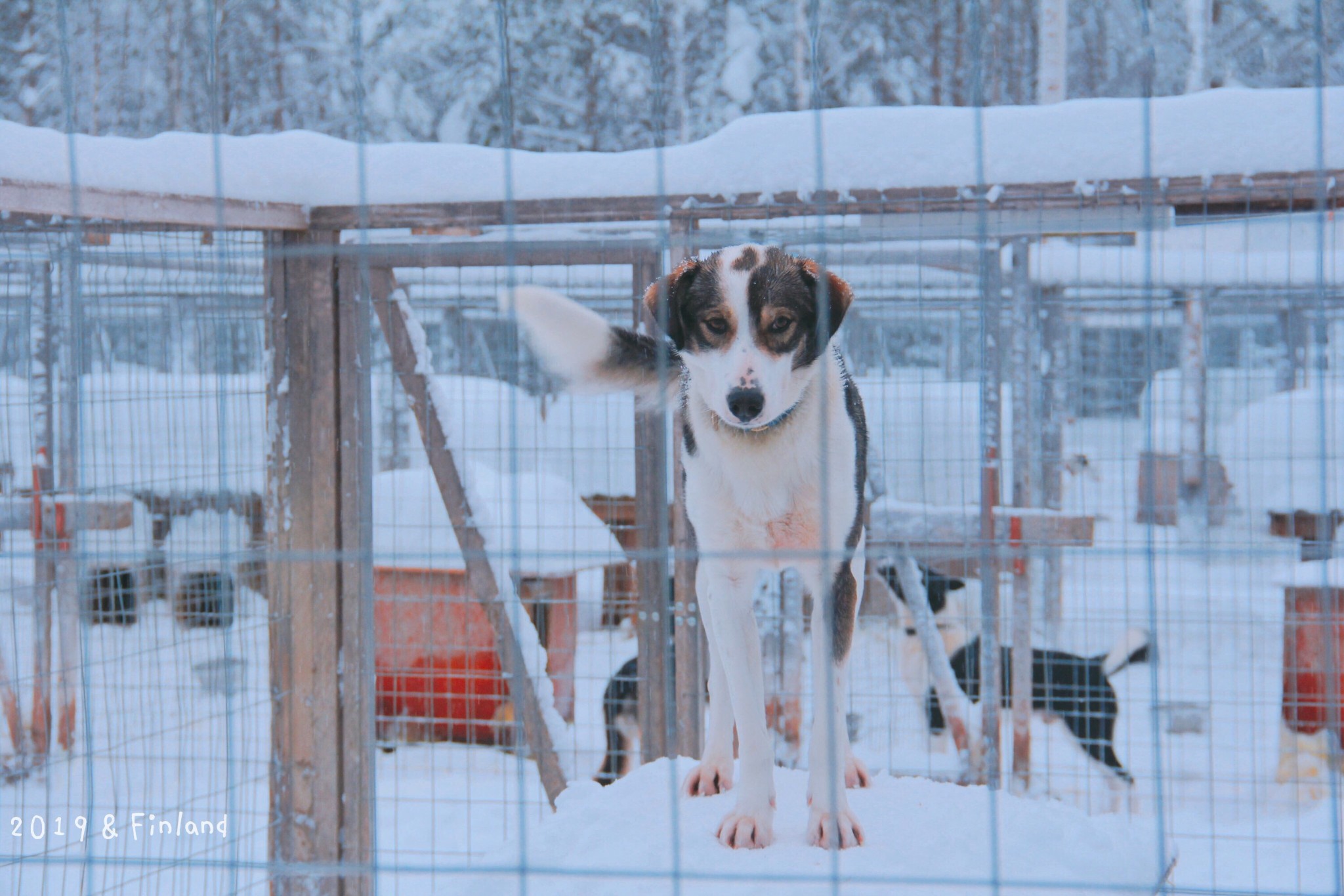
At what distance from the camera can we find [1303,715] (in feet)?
15.3

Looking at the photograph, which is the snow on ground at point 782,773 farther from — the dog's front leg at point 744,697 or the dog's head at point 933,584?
the dog's head at point 933,584

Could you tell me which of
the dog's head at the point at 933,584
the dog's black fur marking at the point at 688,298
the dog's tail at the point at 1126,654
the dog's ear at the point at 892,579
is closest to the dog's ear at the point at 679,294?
the dog's black fur marking at the point at 688,298

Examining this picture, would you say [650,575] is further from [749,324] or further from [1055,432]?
[1055,432]

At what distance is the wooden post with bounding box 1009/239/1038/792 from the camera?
166 inches

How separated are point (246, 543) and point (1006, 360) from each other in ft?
12.2

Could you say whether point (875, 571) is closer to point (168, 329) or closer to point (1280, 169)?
point (1280, 169)

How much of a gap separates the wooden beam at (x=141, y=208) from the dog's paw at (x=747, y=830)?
5.73 feet

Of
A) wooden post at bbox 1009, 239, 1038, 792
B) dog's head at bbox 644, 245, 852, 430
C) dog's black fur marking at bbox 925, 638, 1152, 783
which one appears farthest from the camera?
dog's black fur marking at bbox 925, 638, 1152, 783

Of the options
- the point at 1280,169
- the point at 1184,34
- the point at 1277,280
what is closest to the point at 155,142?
the point at 1280,169

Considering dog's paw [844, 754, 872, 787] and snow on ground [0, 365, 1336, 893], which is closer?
snow on ground [0, 365, 1336, 893]

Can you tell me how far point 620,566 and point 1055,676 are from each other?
244cm

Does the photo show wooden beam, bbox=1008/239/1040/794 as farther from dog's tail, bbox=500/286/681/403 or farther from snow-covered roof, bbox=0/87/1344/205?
dog's tail, bbox=500/286/681/403

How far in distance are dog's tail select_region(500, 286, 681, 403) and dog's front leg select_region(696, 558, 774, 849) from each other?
1.50ft

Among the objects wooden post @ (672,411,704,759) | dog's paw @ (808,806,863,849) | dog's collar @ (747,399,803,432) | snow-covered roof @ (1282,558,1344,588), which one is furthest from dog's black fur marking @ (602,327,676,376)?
snow-covered roof @ (1282,558,1344,588)
